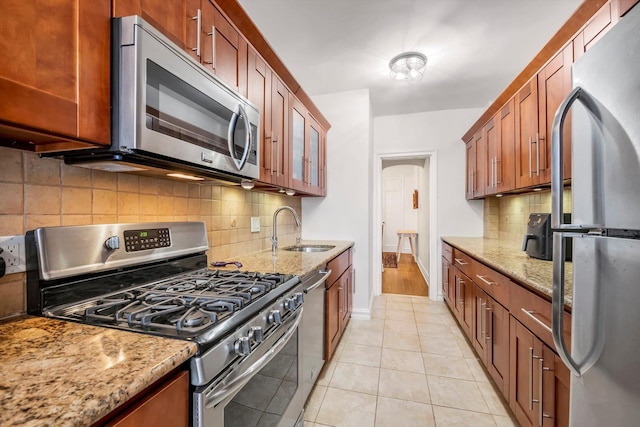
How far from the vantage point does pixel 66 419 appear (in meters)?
0.41

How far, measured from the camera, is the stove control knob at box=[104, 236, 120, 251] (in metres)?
1.00

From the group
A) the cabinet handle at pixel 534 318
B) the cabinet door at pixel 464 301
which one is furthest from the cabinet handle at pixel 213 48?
the cabinet door at pixel 464 301

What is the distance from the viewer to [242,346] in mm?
816

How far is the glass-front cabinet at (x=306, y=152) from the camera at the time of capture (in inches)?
87.6

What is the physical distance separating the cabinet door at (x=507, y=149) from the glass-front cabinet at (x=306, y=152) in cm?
169

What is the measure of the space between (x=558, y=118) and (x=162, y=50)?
3.88 ft

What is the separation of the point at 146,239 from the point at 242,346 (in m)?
0.67

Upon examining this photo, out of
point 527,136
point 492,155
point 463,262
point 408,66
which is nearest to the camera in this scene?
point 527,136

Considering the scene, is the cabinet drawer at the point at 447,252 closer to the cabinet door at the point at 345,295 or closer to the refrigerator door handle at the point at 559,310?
the cabinet door at the point at 345,295

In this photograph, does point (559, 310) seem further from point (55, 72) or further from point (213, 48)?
point (213, 48)

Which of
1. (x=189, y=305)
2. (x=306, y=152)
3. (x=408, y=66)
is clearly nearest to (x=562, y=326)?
(x=189, y=305)

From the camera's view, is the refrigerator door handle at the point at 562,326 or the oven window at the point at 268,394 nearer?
the refrigerator door handle at the point at 562,326

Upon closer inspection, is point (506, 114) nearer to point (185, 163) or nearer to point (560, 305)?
point (560, 305)

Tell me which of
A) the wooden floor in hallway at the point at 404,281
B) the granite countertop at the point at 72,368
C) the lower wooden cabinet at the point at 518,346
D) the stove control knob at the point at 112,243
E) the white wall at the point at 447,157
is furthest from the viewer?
the wooden floor in hallway at the point at 404,281
